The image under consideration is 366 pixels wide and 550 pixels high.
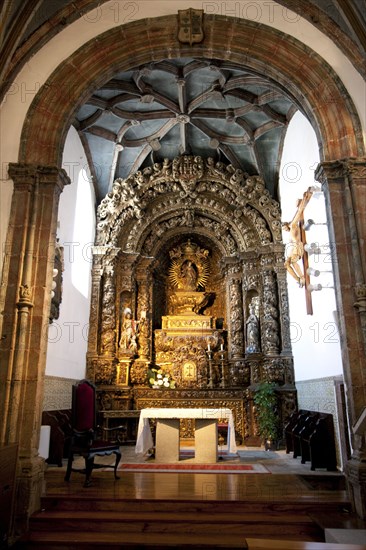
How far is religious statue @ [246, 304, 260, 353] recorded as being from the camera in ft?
37.9

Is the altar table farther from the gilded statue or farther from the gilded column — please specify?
the gilded statue

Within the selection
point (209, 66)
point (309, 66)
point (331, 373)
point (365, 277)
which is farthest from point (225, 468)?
point (209, 66)

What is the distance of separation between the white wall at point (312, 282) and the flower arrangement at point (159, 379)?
128 inches

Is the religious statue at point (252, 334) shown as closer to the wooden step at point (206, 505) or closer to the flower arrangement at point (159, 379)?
the flower arrangement at point (159, 379)

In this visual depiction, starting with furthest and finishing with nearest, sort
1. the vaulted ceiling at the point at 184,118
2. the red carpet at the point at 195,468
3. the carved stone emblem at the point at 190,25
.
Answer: the vaulted ceiling at the point at 184,118
the carved stone emblem at the point at 190,25
the red carpet at the point at 195,468

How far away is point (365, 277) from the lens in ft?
19.6

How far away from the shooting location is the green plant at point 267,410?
997 centimetres

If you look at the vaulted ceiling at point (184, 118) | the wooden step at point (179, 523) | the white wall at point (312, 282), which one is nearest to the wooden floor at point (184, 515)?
the wooden step at point (179, 523)

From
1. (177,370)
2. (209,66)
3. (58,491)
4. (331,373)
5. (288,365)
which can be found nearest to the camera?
(58,491)

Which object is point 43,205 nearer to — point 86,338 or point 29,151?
point 29,151

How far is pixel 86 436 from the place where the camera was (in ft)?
20.7

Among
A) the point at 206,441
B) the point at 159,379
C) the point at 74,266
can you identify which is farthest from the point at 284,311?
the point at 74,266

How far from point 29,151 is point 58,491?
15.6ft

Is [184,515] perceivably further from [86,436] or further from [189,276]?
[189,276]
